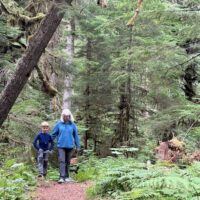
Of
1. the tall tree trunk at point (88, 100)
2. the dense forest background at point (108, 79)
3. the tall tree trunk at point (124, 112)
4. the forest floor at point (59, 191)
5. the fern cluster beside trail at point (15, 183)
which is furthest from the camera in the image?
the tall tree trunk at point (88, 100)

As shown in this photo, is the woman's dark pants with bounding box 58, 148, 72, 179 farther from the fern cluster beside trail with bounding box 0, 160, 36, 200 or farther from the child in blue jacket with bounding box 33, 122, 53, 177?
the fern cluster beside trail with bounding box 0, 160, 36, 200

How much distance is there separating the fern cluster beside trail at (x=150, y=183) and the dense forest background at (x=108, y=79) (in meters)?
2.34

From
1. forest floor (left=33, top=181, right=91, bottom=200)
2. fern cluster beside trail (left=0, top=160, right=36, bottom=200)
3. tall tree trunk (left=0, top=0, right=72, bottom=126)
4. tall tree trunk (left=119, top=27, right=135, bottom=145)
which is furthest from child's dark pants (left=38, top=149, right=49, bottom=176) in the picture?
tall tree trunk (left=119, top=27, right=135, bottom=145)

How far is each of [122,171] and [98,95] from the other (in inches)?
305

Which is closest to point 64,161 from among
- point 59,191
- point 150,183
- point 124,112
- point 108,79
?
point 59,191

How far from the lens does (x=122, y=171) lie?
766 centimetres

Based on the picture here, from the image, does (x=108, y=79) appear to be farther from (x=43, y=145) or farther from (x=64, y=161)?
(x=64, y=161)

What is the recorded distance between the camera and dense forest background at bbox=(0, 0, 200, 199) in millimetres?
10086

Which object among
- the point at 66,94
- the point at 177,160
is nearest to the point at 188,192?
the point at 177,160

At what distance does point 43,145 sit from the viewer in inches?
430

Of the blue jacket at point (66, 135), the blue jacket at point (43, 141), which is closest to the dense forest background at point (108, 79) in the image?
the blue jacket at point (43, 141)

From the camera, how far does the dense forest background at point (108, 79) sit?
1009 cm

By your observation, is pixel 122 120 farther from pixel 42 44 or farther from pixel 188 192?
pixel 188 192

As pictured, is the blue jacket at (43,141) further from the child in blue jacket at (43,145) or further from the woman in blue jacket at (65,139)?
the woman in blue jacket at (65,139)
